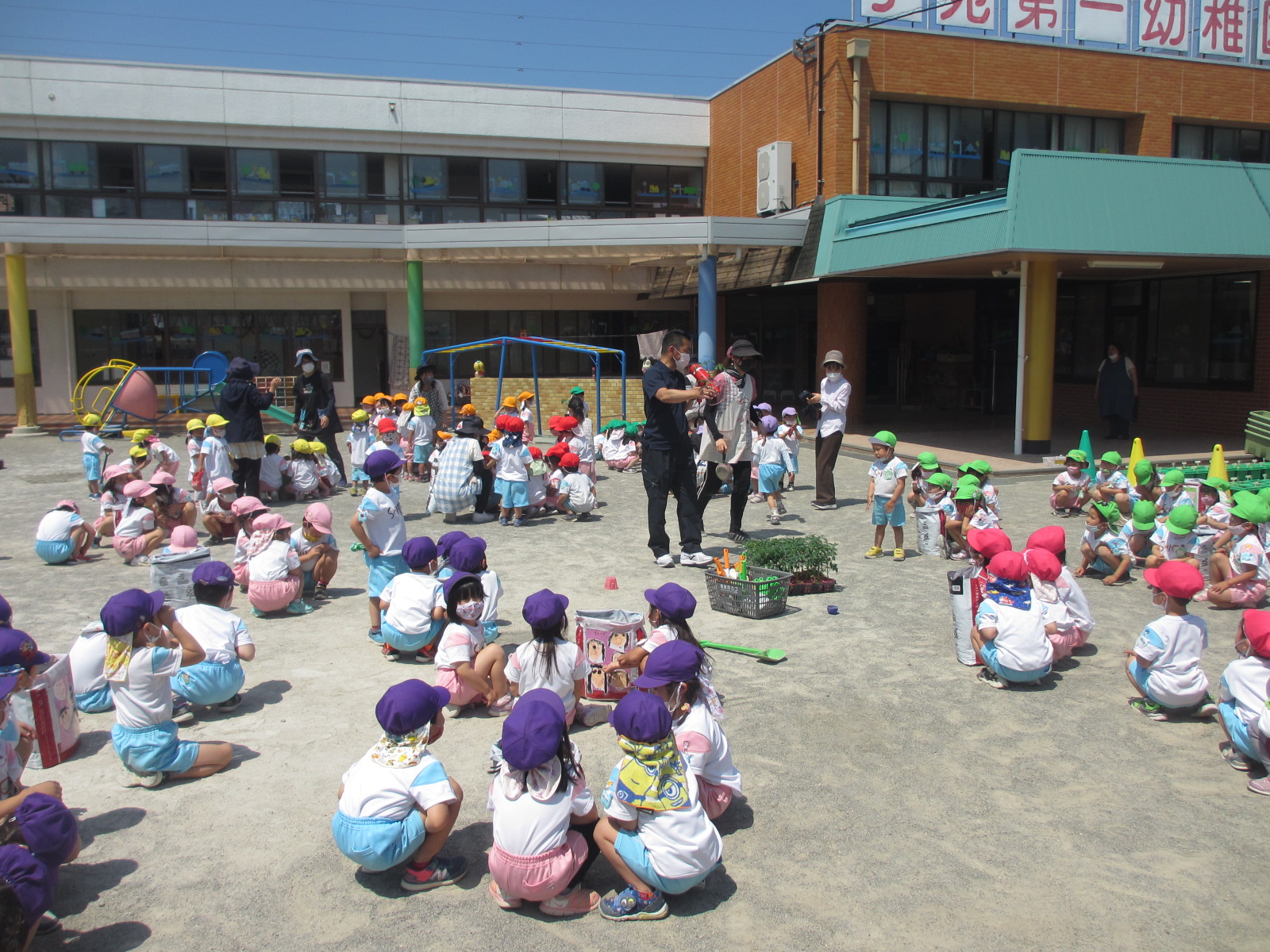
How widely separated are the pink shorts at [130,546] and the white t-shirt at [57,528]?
0.41m

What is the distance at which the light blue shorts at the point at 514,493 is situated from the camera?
10.6 metres

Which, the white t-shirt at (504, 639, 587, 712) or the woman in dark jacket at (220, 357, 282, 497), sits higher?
the woman in dark jacket at (220, 357, 282, 497)

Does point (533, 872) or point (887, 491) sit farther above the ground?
point (887, 491)

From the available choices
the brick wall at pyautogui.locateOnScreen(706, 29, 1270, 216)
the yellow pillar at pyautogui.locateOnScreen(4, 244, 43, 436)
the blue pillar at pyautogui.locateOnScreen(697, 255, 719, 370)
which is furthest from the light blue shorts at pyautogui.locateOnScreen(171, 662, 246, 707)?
the yellow pillar at pyautogui.locateOnScreen(4, 244, 43, 436)

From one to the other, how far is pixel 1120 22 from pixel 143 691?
74.3 feet

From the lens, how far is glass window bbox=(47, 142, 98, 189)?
21.8 meters

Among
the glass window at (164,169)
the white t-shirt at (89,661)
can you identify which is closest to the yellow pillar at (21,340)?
the glass window at (164,169)

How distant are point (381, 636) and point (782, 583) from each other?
290 cm

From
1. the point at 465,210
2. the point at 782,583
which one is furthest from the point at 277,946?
the point at 465,210

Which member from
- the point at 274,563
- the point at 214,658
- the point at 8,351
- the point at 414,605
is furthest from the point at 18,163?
the point at 214,658

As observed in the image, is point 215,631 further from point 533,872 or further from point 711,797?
point 711,797

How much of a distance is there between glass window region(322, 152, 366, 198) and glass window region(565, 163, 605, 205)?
5117mm

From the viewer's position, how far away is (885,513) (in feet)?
29.0

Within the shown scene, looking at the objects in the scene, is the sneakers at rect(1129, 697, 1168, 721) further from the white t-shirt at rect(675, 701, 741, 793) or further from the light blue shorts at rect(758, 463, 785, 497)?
the light blue shorts at rect(758, 463, 785, 497)
